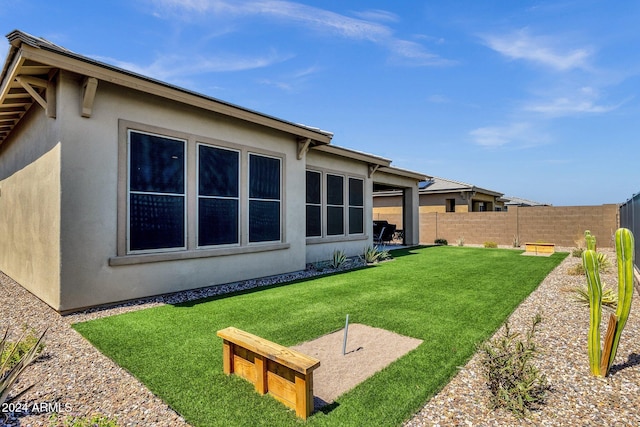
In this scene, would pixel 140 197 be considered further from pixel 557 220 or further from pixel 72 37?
pixel 557 220

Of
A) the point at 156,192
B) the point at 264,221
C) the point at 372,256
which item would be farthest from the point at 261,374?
the point at 372,256

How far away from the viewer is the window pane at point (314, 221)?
10234 mm

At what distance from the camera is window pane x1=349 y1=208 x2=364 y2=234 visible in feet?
38.8

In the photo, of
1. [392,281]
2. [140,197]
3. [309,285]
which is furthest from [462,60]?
[140,197]

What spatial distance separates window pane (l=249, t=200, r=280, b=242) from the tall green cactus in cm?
653

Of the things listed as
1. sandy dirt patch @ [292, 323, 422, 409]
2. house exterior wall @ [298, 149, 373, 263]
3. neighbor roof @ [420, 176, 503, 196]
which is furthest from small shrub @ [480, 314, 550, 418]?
neighbor roof @ [420, 176, 503, 196]

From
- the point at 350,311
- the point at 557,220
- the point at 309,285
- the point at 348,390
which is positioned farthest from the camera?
the point at 557,220

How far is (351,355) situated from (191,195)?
462 cm

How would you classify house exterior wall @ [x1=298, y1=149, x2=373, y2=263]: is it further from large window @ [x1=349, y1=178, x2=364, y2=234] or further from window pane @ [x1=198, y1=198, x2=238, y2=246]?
window pane @ [x1=198, y1=198, x2=238, y2=246]

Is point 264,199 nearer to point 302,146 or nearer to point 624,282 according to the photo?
point 302,146

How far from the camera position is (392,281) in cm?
768

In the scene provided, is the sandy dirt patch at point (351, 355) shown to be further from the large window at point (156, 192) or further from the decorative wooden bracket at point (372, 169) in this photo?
the decorative wooden bracket at point (372, 169)

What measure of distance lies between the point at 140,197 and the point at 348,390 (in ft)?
16.5

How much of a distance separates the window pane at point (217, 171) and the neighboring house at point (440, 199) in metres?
12.5
